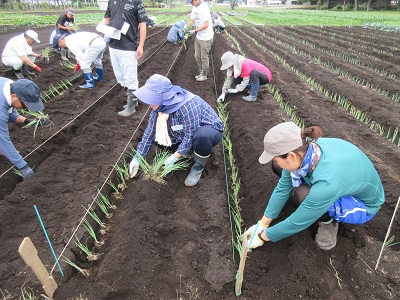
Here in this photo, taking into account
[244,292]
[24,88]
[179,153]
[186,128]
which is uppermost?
[24,88]

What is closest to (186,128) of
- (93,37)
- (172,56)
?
(93,37)

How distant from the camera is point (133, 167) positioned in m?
2.92

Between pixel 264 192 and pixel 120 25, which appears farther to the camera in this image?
pixel 120 25

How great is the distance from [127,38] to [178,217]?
9.39 ft

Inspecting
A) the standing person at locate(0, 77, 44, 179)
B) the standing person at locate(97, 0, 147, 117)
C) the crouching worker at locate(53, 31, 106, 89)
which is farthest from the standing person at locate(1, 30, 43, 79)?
the standing person at locate(0, 77, 44, 179)

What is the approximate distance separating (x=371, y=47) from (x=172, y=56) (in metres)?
7.04

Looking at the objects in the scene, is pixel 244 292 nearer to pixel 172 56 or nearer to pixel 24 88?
pixel 24 88

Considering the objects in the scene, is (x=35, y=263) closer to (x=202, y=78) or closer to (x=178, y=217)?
(x=178, y=217)

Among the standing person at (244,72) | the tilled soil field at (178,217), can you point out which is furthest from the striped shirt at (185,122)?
the standing person at (244,72)

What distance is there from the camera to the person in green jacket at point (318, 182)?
1.62 metres

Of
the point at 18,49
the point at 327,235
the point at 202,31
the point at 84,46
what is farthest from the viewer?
the point at 202,31

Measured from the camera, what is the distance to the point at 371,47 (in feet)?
32.8

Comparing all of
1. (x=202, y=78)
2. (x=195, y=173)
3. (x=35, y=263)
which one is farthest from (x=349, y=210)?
(x=202, y=78)

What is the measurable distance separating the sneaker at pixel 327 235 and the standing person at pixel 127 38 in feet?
11.0
